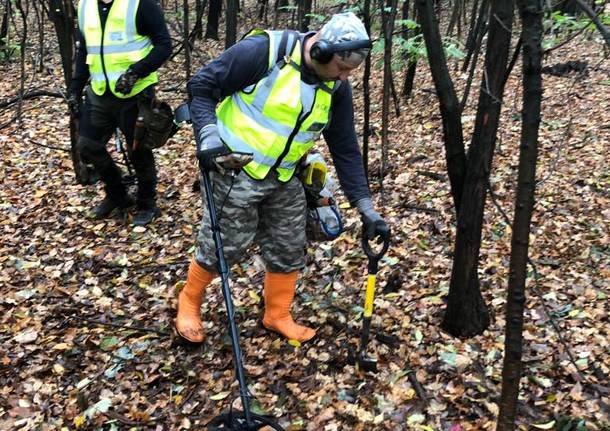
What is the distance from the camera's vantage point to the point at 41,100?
10.6m

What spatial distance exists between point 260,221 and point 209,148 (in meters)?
0.94

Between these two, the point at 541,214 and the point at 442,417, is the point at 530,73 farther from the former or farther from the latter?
the point at 541,214

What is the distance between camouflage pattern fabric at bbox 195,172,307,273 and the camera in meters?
3.63

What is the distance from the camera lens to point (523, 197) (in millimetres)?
2305

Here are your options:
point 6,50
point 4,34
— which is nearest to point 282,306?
point 6,50

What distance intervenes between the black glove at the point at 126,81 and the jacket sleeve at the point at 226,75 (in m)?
2.23

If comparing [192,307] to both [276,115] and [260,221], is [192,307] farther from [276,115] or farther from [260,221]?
[276,115]

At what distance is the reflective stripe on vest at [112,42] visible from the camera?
17.2 feet

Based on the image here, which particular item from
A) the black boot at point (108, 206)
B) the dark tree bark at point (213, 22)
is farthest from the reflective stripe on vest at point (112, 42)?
the dark tree bark at point (213, 22)

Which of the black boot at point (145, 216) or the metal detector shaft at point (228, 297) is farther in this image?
the black boot at point (145, 216)

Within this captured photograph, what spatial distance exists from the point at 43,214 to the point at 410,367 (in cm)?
457

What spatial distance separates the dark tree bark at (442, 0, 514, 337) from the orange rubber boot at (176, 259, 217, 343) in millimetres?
1742

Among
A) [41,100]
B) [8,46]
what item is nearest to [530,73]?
[41,100]

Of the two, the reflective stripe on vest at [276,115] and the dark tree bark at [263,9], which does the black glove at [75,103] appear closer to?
the reflective stripe on vest at [276,115]
